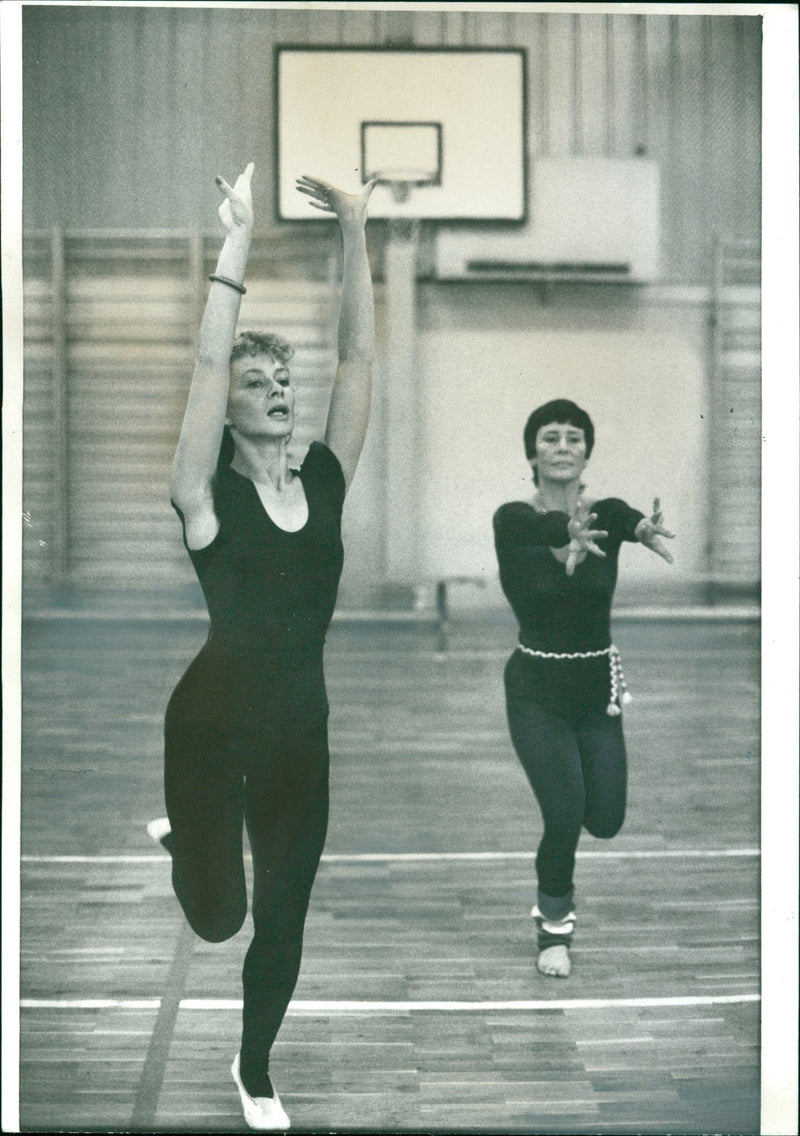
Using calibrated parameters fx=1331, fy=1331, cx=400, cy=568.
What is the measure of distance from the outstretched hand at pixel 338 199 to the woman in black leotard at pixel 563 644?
0.65 meters

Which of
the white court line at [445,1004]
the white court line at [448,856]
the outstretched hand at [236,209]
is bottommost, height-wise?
the white court line at [445,1004]

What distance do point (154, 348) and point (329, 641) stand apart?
32.1 inches

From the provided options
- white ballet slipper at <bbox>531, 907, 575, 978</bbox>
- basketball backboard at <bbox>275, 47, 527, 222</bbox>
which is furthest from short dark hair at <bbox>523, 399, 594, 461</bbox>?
white ballet slipper at <bbox>531, 907, 575, 978</bbox>

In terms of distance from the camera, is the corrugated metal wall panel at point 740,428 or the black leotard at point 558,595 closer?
the corrugated metal wall panel at point 740,428

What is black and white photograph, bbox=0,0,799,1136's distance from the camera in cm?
279

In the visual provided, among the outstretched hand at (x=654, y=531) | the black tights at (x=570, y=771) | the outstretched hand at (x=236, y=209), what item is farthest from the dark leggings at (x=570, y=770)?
the outstretched hand at (x=236, y=209)

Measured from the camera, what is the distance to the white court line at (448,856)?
10.7 ft

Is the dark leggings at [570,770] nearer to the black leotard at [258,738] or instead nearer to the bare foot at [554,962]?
the bare foot at [554,962]

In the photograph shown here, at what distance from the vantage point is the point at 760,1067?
2.98 metres

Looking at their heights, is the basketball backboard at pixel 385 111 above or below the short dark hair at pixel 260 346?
above

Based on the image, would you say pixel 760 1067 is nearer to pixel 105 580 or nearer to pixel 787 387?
pixel 787 387

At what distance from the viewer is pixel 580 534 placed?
3.10 meters

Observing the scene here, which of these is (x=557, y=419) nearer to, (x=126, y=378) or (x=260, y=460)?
(x=260, y=460)

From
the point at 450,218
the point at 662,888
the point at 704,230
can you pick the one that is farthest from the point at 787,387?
the point at 662,888
